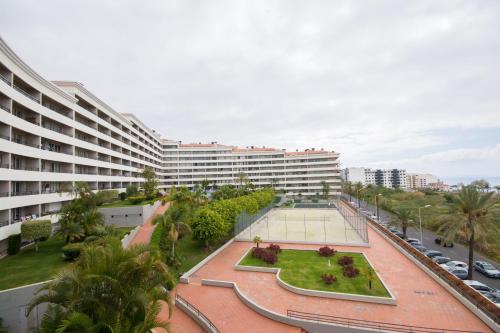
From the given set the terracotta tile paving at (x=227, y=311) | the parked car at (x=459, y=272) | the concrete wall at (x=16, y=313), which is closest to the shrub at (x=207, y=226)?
the terracotta tile paving at (x=227, y=311)

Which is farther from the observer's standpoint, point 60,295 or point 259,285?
point 259,285

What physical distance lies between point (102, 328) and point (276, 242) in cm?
2733

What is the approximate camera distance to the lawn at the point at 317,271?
20.4 m

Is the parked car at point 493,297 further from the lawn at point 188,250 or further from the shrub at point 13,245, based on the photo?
the shrub at point 13,245

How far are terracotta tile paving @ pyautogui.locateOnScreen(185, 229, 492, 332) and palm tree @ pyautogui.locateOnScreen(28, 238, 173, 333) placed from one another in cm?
861

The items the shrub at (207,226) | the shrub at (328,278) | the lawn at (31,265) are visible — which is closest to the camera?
the lawn at (31,265)

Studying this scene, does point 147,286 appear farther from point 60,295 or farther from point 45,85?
point 45,85

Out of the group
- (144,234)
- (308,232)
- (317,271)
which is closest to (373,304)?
(317,271)

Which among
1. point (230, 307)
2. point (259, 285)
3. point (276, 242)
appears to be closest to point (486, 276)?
point (276, 242)

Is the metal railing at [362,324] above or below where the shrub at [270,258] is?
below

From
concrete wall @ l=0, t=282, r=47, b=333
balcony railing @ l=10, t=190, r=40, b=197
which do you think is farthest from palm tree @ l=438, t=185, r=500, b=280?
A: balcony railing @ l=10, t=190, r=40, b=197

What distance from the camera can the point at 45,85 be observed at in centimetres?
3312

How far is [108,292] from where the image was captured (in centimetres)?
988

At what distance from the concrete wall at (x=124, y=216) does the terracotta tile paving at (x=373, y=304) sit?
55.9ft
